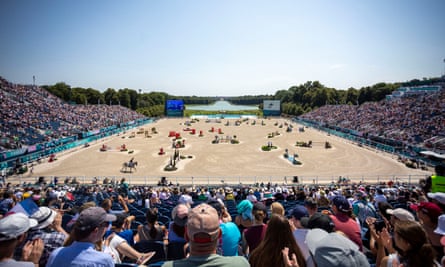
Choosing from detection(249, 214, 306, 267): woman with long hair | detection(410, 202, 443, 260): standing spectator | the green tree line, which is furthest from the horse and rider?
the green tree line

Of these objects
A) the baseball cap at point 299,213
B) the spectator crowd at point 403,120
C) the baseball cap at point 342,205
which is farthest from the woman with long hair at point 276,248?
the spectator crowd at point 403,120

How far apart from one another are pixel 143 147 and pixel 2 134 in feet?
62.9

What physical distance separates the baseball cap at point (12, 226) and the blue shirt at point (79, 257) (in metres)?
0.49

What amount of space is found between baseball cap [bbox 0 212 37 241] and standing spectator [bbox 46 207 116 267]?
0.48 metres

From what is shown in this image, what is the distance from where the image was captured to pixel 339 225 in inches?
168

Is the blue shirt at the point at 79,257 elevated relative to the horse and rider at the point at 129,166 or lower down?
elevated

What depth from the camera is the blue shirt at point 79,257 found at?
276cm

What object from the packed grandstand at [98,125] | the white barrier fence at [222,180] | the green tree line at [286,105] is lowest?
the white barrier fence at [222,180]

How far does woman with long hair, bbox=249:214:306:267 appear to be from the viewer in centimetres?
278

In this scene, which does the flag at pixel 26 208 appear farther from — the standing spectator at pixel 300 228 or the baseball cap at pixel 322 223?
the baseball cap at pixel 322 223

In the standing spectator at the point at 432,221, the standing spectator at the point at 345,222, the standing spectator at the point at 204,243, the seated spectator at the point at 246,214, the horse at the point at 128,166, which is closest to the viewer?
Result: the standing spectator at the point at 204,243

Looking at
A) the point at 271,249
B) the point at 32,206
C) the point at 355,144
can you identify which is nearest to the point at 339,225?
the point at 271,249

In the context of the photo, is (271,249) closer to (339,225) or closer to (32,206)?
(339,225)

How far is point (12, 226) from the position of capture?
2840mm
